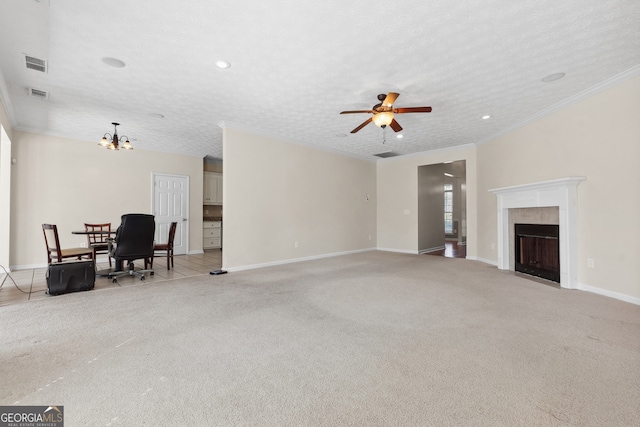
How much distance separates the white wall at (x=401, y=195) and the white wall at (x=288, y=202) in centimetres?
39

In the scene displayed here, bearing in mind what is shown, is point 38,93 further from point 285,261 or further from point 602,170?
point 602,170

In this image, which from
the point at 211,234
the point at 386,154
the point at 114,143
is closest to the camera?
the point at 114,143

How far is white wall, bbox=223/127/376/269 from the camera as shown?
17.6 ft

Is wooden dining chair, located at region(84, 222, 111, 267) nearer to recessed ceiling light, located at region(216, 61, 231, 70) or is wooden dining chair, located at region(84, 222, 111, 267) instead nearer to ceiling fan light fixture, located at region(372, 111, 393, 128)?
recessed ceiling light, located at region(216, 61, 231, 70)

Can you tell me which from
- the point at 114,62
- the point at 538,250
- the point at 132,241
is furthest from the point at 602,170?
the point at 132,241

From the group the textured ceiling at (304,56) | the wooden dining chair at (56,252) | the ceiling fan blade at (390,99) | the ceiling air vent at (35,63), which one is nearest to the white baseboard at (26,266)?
the wooden dining chair at (56,252)

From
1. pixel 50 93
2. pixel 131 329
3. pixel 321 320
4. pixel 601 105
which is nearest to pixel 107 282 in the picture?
pixel 131 329

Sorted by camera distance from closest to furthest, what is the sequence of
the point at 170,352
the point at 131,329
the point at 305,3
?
the point at 170,352 < the point at 305,3 < the point at 131,329

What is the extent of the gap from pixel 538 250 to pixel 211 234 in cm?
810

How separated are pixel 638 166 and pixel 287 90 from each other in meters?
4.46

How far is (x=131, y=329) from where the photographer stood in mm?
2541

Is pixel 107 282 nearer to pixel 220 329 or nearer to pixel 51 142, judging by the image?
pixel 220 329

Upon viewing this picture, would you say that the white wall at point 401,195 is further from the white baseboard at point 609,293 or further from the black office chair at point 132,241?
the black office chair at point 132,241

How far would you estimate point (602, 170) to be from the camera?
374 cm
